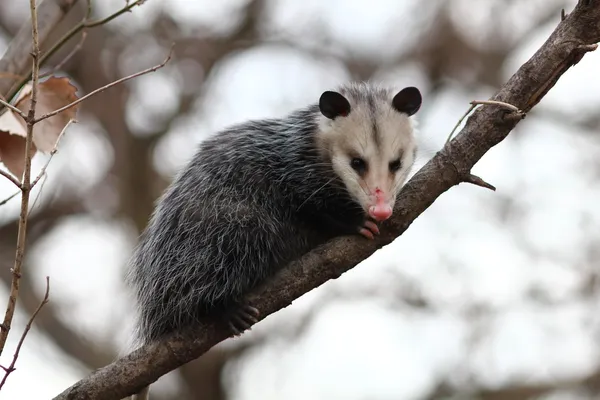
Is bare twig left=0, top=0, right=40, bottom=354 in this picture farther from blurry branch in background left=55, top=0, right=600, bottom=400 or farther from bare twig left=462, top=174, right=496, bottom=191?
bare twig left=462, top=174, right=496, bottom=191

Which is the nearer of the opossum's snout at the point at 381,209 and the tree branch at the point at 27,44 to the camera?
the opossum's snout at the point at 381,209

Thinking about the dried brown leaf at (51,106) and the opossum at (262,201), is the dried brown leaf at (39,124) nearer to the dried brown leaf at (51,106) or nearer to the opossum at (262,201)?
the dried brown leaf at (51,106)

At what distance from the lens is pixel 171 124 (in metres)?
6.89

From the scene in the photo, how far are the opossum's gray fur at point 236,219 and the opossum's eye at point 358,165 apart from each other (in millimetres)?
100

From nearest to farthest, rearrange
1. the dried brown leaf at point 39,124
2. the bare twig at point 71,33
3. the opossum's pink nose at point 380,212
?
the dried brown leaf at point 39,124 < the bare twig at point 71,33 < the opossum's pink nose at point 380,212

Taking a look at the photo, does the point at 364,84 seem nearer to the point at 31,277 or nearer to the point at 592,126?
the point at 592,126

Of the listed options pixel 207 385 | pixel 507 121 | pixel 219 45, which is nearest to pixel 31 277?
pixel 207 385

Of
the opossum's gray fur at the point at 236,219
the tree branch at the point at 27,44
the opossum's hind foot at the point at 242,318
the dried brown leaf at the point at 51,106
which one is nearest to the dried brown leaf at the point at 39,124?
the dried brown leaf at the point at 51,106

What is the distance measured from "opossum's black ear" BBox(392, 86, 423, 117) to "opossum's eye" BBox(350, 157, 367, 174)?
289mm

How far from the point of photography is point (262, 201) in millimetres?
2744

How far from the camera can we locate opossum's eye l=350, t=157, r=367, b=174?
2693 mm

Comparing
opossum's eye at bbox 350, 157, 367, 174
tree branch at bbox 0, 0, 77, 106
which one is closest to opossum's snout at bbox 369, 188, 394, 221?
opossum's eye at bbox 350, 157, 367, 174

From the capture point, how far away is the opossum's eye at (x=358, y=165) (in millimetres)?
2693

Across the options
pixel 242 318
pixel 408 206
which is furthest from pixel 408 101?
pixel 242 318
